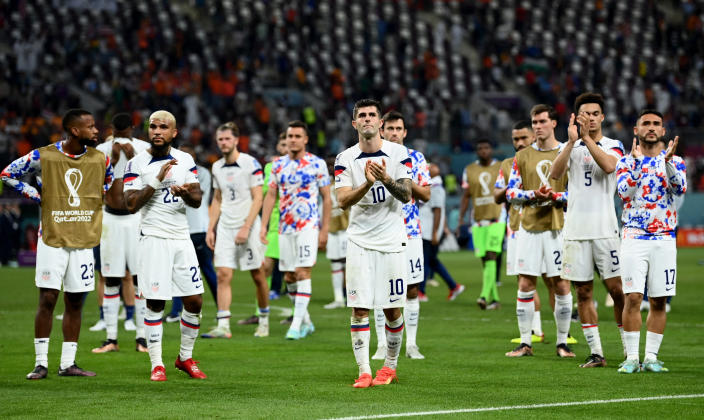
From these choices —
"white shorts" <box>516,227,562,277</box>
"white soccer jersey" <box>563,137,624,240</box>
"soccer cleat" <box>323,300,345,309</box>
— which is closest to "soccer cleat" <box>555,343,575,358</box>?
"white shorts" <box>516,227,562,277</box>

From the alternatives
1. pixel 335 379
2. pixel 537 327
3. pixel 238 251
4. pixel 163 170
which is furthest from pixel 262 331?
pixel 163 170

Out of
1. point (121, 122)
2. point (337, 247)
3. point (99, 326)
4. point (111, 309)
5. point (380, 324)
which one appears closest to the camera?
point (380, 324)

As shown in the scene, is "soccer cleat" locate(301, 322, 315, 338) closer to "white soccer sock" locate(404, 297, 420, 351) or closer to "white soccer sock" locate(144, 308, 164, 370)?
"white soccer sock" locate(404, 297, 420, 351)

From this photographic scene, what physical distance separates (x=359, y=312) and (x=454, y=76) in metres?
36.3

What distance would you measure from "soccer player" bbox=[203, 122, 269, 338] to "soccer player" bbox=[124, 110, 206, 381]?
361 centimetres

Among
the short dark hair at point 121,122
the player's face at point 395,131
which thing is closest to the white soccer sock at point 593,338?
the player's face at point 395,131

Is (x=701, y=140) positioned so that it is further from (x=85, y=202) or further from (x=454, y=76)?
(x=85, y=202)

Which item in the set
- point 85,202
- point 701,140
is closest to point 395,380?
point 85,202

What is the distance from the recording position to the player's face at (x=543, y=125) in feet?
36.7

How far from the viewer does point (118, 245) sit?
40.4 ft

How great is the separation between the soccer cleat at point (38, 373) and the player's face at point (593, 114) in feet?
18.3

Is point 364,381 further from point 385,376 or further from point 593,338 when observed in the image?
point 593,338

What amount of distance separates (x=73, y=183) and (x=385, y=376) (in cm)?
339

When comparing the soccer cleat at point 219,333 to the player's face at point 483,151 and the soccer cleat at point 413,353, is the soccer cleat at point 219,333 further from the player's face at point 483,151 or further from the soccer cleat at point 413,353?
the player's face at point 483,151
